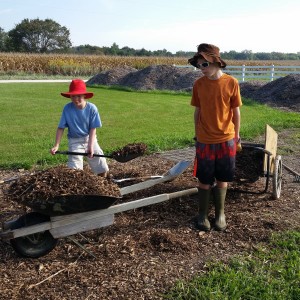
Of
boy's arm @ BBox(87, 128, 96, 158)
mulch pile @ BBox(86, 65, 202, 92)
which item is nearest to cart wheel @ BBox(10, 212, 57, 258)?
boy's arm @ BBox(87, 128, 96, 158)

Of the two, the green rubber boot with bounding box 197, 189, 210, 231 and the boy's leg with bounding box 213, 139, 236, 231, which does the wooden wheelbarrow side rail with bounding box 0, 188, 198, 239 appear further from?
the boy's leg with bounding box 213, 139, 236, 231

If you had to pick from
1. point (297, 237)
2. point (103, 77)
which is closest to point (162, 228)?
point (297, 237)

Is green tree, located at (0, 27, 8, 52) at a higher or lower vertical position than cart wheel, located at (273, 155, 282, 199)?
higher

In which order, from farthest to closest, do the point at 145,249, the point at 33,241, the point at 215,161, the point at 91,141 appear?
1. the point at 91,141
2. the point at 215,161
3. the point at 145,249
4. the point at 33,241

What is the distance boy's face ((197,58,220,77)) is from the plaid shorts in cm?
71

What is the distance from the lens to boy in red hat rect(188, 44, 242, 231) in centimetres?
414

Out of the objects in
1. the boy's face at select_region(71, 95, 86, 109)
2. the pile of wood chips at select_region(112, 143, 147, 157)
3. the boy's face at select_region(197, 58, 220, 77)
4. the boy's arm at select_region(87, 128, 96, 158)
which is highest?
the boy's face at select_region(197, 58, 220, 77)

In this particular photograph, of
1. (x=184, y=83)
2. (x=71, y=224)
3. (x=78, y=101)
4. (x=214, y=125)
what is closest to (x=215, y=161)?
(x=214, y=125)

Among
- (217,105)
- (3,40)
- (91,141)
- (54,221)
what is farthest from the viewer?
(3,40)

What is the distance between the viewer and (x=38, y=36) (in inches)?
3314

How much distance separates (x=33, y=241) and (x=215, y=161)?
6.27 feet

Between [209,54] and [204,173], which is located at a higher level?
[209,54]

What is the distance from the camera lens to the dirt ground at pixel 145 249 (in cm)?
336

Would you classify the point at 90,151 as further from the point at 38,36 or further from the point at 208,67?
the point at 38,36
